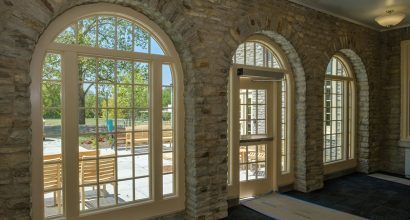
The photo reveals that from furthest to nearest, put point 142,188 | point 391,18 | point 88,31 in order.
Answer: point 391,18, point 142,188, point 88,31

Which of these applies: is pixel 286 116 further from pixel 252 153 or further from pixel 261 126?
pixel 252 153

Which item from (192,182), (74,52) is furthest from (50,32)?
(192,182)

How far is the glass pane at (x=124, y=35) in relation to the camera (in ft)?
11.0

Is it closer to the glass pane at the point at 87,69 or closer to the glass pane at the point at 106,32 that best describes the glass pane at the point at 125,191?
the glass pane at the point at 87,69

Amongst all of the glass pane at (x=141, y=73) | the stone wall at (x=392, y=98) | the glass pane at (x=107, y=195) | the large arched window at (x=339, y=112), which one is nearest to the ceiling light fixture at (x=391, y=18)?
the large arched window at (x=339, y=112)

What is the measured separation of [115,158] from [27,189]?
3.11ft

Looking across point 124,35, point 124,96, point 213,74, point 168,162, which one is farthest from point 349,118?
point 124,35

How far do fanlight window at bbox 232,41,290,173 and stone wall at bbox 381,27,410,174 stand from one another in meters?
3.04

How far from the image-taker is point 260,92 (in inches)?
189

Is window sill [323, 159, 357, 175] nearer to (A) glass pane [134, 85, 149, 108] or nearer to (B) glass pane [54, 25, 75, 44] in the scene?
(A) glass pane [134, 85, 149, 108]

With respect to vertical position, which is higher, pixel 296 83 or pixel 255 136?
pixel 296 83

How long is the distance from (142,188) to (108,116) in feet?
3.20

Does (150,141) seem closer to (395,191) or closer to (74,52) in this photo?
(74,52)

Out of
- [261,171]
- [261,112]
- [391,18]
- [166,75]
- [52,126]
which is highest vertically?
[391,18]
